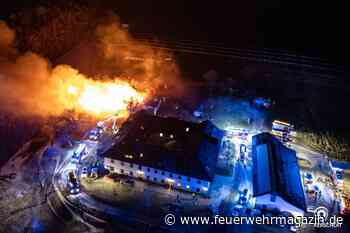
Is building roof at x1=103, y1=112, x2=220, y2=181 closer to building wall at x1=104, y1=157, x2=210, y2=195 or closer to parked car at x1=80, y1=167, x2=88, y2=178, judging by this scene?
building wall at x1=104, y1=157, x2=210, y2=195

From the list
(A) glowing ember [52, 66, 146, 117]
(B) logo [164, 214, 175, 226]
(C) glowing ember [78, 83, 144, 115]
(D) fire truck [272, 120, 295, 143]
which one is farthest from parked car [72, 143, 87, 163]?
(D) fire truck [272, 120, 295, 143]

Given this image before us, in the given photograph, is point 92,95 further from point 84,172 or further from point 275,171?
point 275,171

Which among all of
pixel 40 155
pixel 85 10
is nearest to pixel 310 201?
pixel 40 155

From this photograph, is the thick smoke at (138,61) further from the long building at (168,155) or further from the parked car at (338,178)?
the parked car at (338,178)

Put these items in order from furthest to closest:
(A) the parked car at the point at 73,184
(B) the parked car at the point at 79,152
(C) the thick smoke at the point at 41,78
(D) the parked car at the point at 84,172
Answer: (C) the thick smoke at the point at 41,78
(B) the parked car at the point at 79,152
(D) the parked car at the point at 84,172
(A) the parked car at the point at 73,184

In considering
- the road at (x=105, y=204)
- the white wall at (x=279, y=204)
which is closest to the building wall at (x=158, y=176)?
the road at (x=105, y=204)

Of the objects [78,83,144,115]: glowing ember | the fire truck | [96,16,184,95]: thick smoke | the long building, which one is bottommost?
the long building

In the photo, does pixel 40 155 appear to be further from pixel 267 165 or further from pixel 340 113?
pixel 340 113
